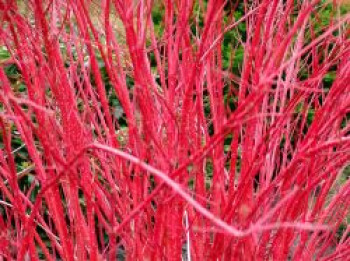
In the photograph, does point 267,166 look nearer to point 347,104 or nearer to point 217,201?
point 217,201

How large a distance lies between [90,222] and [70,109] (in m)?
0.31

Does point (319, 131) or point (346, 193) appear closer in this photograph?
point (319, 131)

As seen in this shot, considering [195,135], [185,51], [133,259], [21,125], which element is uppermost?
[185,51]

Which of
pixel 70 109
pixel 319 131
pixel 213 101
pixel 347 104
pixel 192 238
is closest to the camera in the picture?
pixel 347 104

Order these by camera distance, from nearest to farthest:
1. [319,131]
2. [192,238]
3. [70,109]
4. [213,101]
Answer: [319,131] < [70,109] < [192,238] < [213,101]

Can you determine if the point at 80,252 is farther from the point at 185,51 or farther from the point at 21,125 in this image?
the point at 185,51

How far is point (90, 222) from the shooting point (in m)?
1.66

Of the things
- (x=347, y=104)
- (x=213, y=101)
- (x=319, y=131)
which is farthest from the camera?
(x=213, y=101)

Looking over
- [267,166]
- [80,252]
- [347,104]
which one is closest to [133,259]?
[80,252]

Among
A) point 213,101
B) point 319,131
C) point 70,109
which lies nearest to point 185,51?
point 213,101

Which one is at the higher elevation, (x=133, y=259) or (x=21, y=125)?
(x=21, y=125)

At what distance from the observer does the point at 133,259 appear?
68.5 inches

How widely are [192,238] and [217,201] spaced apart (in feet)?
0.46

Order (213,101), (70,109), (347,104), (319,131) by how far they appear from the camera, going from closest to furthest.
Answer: (347,104) → (319,131) → (70,109) → (213,101)
